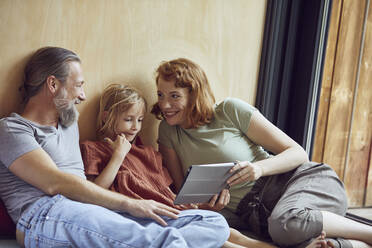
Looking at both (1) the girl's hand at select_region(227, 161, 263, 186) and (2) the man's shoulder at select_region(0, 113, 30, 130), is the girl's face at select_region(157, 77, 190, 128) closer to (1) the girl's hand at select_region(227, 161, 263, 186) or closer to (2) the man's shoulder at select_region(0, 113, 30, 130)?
(1) the girl's hand at select_region(227, 161, 263, 186)

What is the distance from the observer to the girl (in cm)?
175

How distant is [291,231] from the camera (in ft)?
5.31

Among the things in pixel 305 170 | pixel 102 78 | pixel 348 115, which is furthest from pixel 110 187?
pixel 348 115

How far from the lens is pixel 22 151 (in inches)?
58.6

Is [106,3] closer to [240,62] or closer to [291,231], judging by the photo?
[240,62]

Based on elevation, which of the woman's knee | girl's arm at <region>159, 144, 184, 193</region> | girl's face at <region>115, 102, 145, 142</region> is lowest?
the woman's knee

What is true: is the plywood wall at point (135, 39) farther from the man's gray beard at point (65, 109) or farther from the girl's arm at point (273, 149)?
the girl's arm at point (273, 149)

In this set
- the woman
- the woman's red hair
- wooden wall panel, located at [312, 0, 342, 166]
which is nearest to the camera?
the woman

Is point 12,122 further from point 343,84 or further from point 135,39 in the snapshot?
point 343,84

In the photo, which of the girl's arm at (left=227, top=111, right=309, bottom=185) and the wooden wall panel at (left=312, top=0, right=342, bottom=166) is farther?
the wooden wall panel at (left=312, top=0, right=342, bottom=166)

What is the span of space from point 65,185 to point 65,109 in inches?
12.9

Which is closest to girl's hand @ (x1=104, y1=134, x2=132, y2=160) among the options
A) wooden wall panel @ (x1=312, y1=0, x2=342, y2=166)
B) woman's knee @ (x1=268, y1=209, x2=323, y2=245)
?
woman's knee @ (x1=268, y1=209, x2=323, y2=245)

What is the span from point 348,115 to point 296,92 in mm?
365

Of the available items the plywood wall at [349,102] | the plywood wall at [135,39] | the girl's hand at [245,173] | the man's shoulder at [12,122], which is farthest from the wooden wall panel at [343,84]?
the man's shoulder at [12,122]
